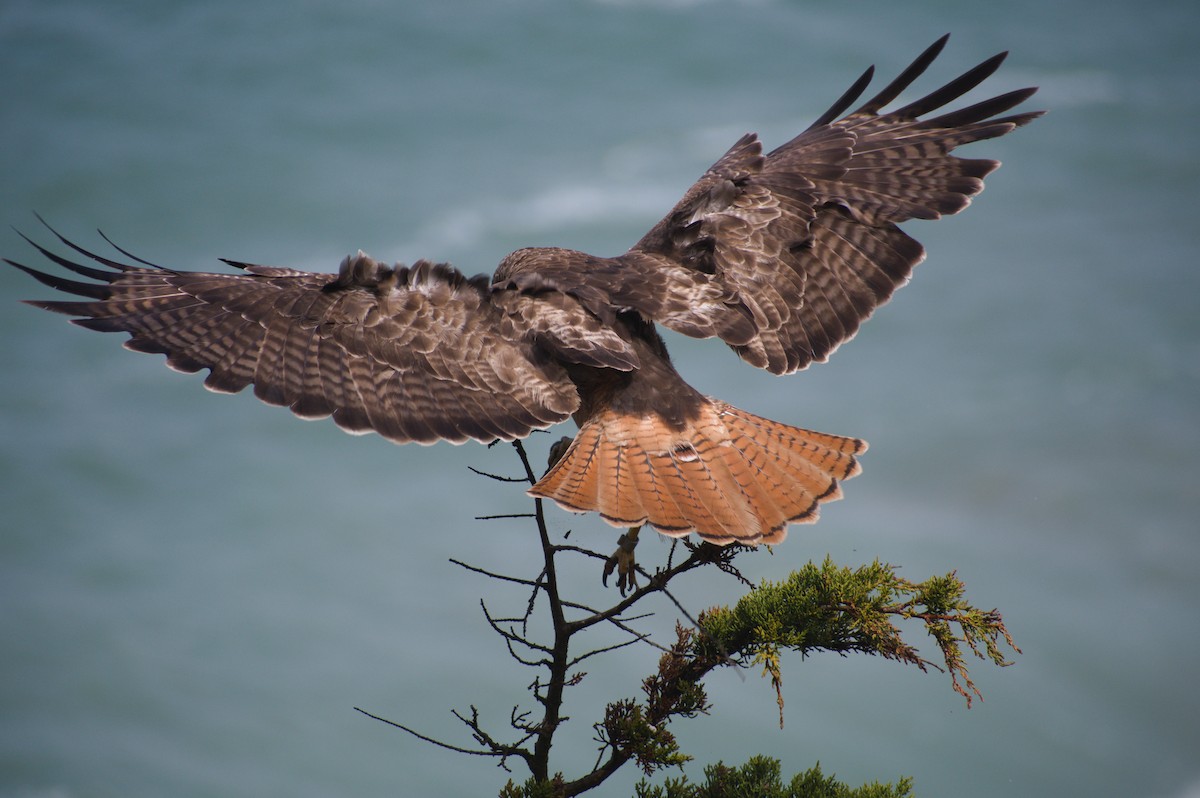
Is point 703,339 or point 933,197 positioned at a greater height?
point 933,197

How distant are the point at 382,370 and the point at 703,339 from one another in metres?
1.50

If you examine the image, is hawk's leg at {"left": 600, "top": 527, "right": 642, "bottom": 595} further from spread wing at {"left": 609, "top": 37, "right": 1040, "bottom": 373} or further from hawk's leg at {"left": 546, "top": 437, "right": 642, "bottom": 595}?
spread wing at {"left": 609, "top": 37, "right": 1040, "bottom": 373}

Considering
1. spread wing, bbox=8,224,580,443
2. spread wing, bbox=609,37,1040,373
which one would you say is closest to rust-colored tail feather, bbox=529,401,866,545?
spread wing, bbox=8,224,580,443

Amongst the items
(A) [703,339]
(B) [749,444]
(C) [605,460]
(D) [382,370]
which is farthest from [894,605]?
(D) [382,370]

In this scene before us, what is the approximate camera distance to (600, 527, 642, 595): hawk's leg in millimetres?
4645

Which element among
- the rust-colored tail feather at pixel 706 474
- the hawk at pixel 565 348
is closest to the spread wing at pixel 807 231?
the hawk at pixel 565 348

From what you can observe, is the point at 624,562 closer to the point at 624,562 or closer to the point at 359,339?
the point at 624,562

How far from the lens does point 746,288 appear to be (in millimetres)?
5609

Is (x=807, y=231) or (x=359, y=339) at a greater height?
Answer: (x=807, y=231)

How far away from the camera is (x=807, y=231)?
19.2ft

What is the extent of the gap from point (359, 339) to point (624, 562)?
1.51 meters

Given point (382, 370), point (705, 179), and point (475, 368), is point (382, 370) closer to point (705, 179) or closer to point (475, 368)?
point (475, 368)

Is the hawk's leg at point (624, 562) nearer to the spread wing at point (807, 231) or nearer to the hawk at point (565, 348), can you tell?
the hawk at point (565, 348)

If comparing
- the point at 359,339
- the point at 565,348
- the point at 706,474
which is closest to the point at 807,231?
the point at 565,348
